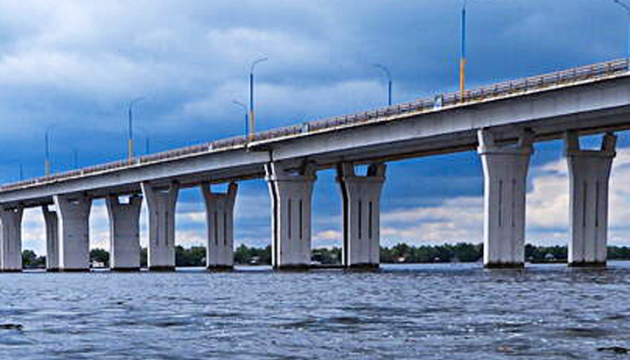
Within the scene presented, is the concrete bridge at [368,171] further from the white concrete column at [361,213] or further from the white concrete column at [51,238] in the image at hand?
the white concrete column at [51,238]

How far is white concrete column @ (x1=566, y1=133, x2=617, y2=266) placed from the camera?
78.0m

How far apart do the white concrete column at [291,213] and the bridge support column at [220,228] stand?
2669cm

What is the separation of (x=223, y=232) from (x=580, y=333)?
352ft

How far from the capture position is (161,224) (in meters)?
124

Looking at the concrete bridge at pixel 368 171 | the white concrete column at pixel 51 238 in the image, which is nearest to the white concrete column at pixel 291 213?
the concrete bridge at pixel 368 171

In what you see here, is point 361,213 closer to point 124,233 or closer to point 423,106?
point 423,106

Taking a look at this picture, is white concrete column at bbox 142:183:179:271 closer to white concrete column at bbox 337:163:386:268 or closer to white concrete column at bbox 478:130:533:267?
white concrete column at bbox 337:163:386:268

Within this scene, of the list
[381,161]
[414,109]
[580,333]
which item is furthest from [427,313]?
[381,161]

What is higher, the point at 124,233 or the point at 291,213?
the point at 291,213

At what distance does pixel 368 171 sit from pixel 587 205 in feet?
94.0

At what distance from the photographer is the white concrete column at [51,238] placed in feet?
559

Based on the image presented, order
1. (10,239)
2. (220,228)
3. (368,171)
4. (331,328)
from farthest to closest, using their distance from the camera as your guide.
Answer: (10,239), (220,228), (368,171), (331,328)

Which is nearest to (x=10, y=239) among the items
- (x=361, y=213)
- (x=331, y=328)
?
(x=361, y=213)

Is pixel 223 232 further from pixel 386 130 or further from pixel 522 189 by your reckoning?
pixel 522 189
